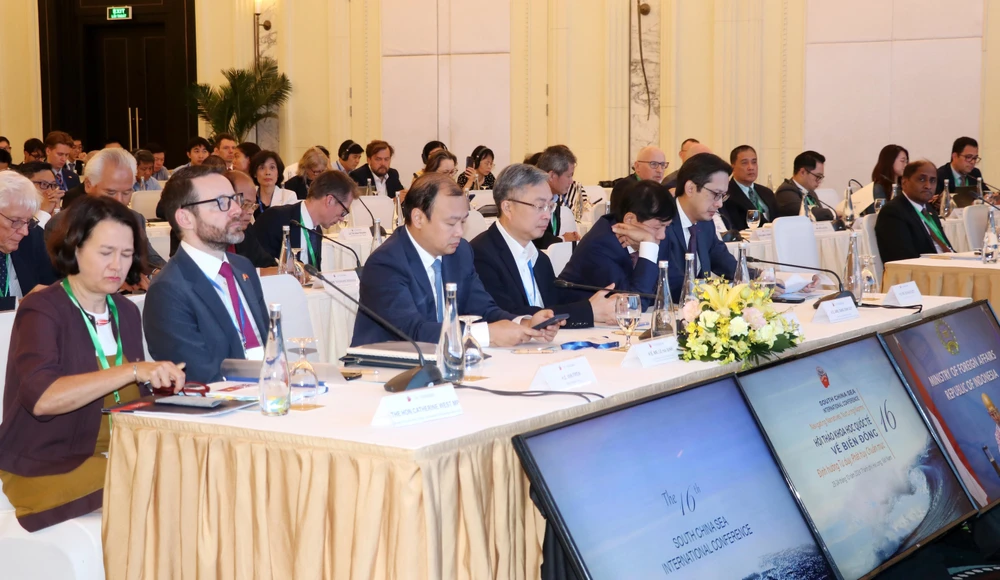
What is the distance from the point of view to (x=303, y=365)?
2.60m

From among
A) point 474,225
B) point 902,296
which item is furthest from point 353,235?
point 902,296

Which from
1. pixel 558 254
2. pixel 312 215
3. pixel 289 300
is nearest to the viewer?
pixel 289 300

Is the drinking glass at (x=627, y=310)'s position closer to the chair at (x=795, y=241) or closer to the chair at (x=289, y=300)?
the chair at (x=289, y=300)

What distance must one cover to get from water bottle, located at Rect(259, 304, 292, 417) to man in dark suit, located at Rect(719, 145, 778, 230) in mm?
5755

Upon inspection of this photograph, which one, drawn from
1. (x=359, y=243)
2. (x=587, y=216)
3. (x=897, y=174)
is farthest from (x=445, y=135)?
(x=359, y=243)

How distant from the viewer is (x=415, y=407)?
2340 millimetres

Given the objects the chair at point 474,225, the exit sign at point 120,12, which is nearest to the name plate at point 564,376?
the chair at point 474,225

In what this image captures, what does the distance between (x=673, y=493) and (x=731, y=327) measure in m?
0.62

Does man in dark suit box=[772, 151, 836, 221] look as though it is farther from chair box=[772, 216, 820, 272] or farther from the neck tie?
the neck tie

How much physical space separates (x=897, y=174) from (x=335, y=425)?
305 inches

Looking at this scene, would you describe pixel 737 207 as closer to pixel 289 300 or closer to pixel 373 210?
pixel 373 210

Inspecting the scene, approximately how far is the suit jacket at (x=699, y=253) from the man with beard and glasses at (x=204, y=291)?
1992 millimetres

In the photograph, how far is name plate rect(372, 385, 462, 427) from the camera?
2312 millimetres

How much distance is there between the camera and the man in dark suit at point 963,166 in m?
9.77
